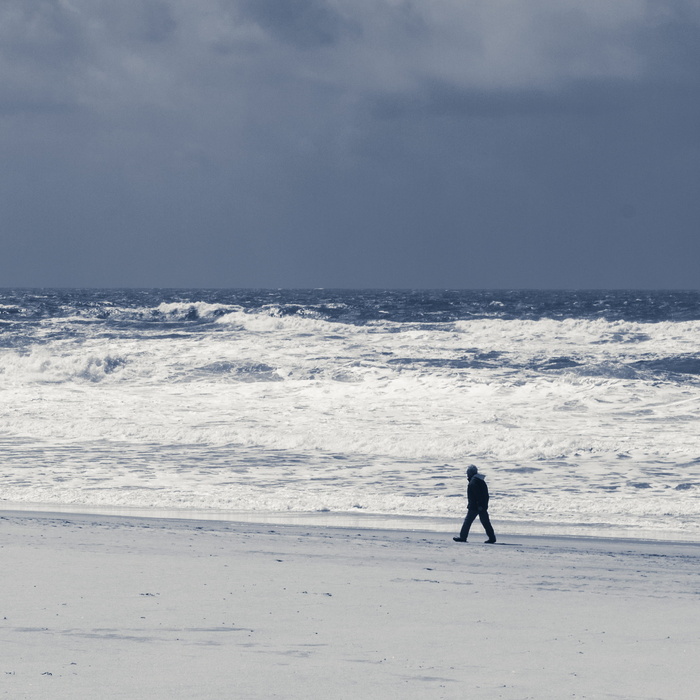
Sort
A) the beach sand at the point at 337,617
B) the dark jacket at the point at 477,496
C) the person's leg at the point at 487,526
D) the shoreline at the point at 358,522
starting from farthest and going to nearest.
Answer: the shoreline at the point at 358,522 → the dark jacket at the point at 477,496 → the person's leg at the point at 487,526 → the beach sand at the point at 337,617

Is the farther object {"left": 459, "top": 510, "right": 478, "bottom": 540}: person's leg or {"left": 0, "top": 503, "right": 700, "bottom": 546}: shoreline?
{"left": 0, "top": 503, "right": 700, "bottom": 546}: shoreline

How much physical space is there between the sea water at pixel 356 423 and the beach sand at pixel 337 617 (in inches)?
114

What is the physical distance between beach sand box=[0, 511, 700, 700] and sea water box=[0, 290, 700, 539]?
9.53 ft

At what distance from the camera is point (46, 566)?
26.2 ft

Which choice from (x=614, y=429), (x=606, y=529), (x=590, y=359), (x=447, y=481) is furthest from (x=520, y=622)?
(x=590, y=359)

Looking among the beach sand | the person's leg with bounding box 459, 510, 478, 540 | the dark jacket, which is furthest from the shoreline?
the beach sand

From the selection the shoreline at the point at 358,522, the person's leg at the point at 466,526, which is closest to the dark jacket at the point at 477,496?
the person's leg at the point at 466,526

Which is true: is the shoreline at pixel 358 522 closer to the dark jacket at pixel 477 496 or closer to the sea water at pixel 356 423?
the sea water at pixel 356 423

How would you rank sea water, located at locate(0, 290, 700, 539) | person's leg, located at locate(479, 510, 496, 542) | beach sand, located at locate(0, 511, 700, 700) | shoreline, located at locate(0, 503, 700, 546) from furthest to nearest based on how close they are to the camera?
sea water, located at locate(0, 290, 700, 539) < shoreline, located at locate(0, 503, 700, 546) < person's leg, located at locate(479, 510, 496, 542) < beach sand, located at locate(0, 511, 700, 700)

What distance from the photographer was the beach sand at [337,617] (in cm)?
537

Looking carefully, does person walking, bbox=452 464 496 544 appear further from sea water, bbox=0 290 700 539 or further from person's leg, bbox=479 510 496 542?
sea water, bbox=0 290 700 539

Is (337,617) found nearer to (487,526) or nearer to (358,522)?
(487,526)

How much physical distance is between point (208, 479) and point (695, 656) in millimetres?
10013

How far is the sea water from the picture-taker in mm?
13461
